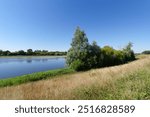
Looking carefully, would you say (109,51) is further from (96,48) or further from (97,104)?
(97,104)

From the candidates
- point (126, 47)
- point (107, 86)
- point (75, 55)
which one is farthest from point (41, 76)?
point (126, 47)

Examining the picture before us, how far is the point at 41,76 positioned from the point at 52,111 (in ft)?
66.9

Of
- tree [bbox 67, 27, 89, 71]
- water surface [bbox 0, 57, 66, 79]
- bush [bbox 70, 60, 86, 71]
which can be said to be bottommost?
water surface [bbox 0, 57, 66, 79]

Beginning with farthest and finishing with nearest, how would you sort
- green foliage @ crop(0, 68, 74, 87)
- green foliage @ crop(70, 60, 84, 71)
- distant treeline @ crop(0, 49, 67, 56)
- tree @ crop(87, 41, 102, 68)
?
distant treeline @ crop(0, 49, 67, 56) → tree @ crop(87, 41, 102, 68) → green foliage @ crop(70, 60, 84, 71) → green foliage @ crop(0, 68, 74, 87)

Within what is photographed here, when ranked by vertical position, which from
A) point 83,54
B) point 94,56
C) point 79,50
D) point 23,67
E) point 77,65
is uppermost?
point 79,50

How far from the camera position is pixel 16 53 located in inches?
5187

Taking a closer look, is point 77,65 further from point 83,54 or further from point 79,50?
point 79,50

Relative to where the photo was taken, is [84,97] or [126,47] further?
[126,47]

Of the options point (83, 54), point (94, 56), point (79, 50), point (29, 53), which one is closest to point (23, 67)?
point (79, 50)

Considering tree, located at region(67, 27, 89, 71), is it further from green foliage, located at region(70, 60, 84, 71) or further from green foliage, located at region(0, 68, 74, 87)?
green foliage, located at region(0, 68, 74, 87)

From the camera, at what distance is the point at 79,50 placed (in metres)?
34.2

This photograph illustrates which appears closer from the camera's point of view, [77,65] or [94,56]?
[77,65]

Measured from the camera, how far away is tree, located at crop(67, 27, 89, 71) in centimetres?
3362

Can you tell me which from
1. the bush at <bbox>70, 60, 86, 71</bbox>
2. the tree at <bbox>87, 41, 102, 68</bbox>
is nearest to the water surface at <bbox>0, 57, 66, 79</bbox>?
the bush at <bbox>70, 60, 86, 71</bbox>
